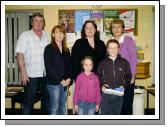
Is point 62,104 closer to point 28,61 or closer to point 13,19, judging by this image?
point 28,61

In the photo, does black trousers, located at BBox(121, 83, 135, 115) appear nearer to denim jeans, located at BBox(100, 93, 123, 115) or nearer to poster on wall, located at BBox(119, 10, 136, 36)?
denim jeans, located at BBox(100, 93, 123, 115)

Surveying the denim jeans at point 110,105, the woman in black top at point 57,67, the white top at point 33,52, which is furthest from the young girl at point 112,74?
the white top at point 33,52

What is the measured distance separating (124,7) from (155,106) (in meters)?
0.90

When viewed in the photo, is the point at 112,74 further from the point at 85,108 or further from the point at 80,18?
the point at 80,18

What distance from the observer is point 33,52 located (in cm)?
240

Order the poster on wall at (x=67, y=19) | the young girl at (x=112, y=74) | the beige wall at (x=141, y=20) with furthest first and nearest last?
the poster on wall at (x=67, y=19) < the beige wall at (x=141, y=20) < the young girl at (x=112, y=74)

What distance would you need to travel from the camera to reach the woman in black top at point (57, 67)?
234 cm

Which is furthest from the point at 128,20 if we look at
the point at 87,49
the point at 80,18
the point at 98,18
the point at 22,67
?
the point at 22,67

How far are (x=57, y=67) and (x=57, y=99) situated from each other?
0.27 metres

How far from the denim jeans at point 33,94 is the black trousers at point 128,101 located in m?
0.67

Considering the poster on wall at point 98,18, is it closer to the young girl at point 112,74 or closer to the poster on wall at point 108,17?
the poster on wall at point 108,17

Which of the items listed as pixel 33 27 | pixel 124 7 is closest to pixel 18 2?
pixel 33 27

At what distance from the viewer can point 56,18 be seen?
106 inches

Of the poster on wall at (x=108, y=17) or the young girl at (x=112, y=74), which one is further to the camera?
the poster on wall at (x=108, y=17)
